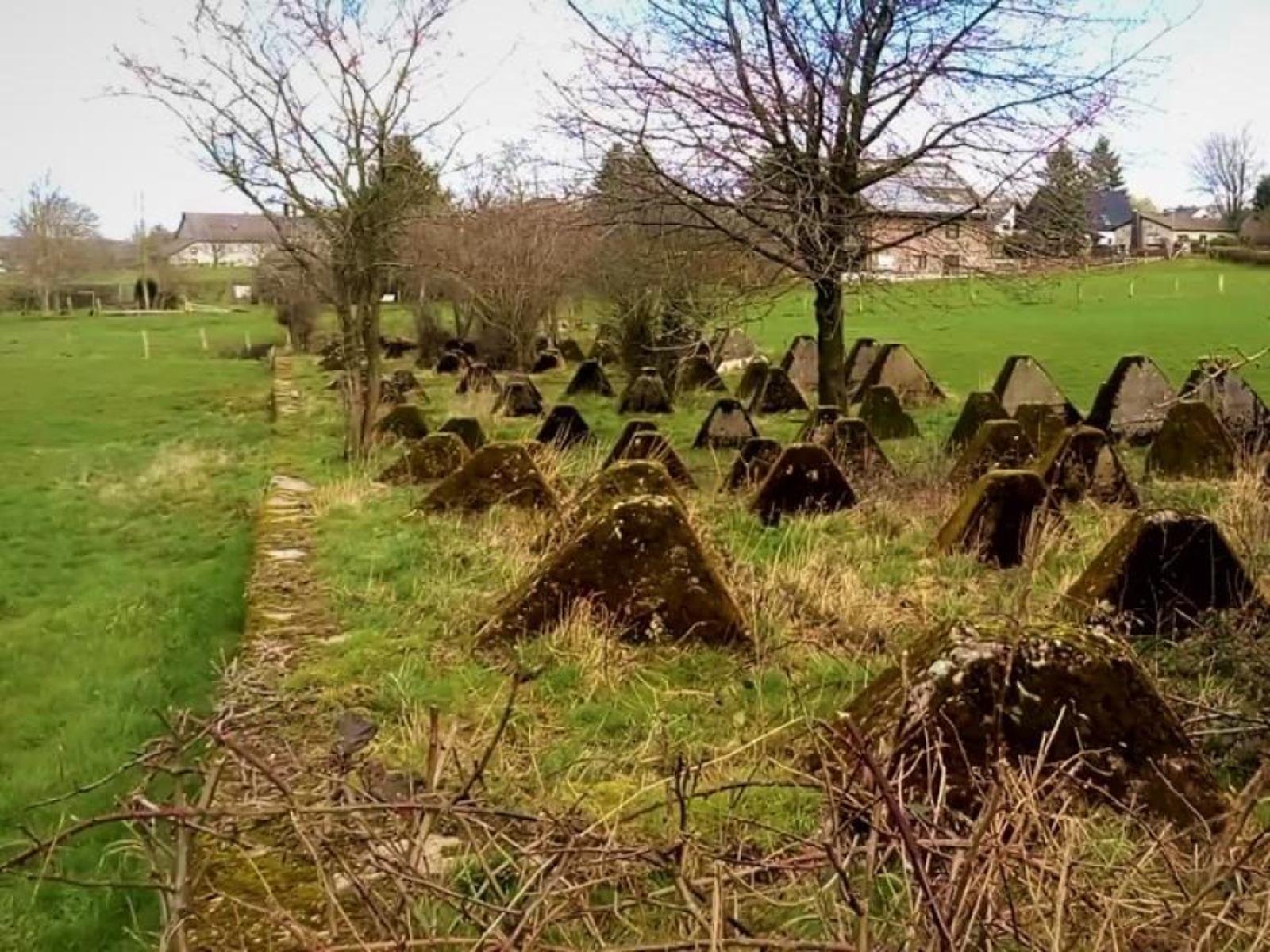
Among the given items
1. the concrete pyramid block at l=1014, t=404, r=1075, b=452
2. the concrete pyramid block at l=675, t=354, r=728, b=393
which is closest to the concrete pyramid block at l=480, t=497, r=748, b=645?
the concrete pyramid block at l=1014, t=404, r=1075, b=452

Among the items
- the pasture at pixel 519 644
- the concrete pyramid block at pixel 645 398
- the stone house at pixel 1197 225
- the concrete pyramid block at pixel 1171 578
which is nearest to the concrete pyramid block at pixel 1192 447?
the pasture at pixel 519 644

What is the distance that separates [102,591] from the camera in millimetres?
8945

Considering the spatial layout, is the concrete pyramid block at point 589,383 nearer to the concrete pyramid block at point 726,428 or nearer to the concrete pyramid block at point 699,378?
the concrete pyramid block at point 699,378

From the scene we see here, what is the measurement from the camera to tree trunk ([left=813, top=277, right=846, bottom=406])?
14.7 metres

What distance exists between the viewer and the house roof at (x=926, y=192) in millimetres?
14734

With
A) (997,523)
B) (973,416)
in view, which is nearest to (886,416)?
(973,416)

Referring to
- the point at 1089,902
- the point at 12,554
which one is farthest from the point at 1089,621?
the point at 12,554

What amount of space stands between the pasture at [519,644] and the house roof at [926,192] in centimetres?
117

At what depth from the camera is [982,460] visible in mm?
9875

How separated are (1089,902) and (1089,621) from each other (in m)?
3.57

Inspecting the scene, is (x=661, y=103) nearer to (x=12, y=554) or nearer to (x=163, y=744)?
Result: (x=12, y=554)

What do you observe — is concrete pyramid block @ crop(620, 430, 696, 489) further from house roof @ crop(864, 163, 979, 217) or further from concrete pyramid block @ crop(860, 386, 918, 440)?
house roof @ crop(864, 163, 979, 217)

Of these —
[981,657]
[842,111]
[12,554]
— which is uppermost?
[842,111]

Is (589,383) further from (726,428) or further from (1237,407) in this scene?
(1237,407)
